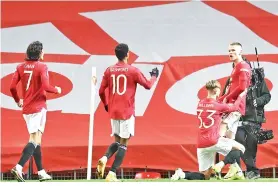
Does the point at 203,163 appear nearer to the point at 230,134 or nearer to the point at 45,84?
the point at 230,134

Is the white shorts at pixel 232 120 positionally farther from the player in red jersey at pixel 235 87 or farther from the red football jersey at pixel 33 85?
the red football jersey at pixel 33 85

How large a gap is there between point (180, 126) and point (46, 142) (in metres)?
2.06

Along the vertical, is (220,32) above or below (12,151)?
above

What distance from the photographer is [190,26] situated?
612 inches

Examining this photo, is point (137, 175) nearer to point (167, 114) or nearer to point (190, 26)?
point (167, 114)

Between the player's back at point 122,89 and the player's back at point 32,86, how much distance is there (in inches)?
37.3

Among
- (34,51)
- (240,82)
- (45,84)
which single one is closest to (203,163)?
(240,82)

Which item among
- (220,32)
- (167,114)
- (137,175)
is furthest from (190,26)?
(137,175)

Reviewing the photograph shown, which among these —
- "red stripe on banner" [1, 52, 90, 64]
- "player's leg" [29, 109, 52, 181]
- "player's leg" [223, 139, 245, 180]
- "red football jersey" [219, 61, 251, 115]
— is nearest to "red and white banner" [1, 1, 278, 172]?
"red stripe on banner" [1, 52, 90, 64]

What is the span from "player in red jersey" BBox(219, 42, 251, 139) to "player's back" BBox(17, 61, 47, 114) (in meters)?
2.40

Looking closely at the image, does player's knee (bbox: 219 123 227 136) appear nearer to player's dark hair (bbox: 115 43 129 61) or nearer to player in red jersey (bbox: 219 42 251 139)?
player in red jersey (bbox: 219 42 251 139)

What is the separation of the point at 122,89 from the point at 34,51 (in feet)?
4.21

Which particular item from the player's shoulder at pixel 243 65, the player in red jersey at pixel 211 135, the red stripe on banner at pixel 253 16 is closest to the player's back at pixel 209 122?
the player in red jersey at pixel 211 135

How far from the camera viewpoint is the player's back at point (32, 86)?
12914mm
